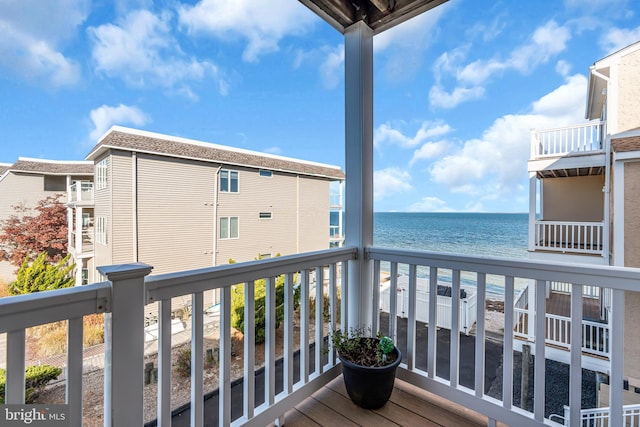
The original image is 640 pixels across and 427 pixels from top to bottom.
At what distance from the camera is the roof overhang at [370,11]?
194 cm

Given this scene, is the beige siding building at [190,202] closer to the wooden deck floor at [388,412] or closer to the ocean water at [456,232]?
the ocean water at [456,232]

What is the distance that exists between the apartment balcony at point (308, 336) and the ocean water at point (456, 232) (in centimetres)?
11

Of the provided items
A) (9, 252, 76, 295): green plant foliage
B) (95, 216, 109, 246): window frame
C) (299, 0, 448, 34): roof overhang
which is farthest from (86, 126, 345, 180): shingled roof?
(299, 0, 448, 34): roof overhang

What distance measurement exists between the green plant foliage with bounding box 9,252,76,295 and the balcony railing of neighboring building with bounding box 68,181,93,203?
0.63ft

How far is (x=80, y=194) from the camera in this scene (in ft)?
3.30

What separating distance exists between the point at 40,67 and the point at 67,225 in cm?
51

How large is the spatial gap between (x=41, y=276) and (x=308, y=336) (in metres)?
1.31

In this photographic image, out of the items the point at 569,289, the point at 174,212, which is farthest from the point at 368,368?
the point at 174,212

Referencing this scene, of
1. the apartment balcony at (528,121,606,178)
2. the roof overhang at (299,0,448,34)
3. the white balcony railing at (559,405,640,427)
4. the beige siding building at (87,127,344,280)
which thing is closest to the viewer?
the beige siding building at (87,127,344,280)

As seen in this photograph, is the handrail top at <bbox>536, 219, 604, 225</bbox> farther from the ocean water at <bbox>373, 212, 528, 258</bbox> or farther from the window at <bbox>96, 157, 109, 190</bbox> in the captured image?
the window at <bbox>96, 157, 109, 190</bbox>

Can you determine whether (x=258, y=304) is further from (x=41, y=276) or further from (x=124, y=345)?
(x=41, y=276)

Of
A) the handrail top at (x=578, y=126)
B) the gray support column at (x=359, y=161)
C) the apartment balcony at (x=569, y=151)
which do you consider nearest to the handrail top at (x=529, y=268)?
the gray support column at (x=359, y=161)

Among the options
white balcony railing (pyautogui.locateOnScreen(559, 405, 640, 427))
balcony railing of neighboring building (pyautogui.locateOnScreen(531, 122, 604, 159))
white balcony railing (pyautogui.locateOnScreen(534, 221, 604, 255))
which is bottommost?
white balcony railing (pyautogui.locateOnScreen(559, 405, 640, 427))

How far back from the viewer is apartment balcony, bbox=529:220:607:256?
1428mm
